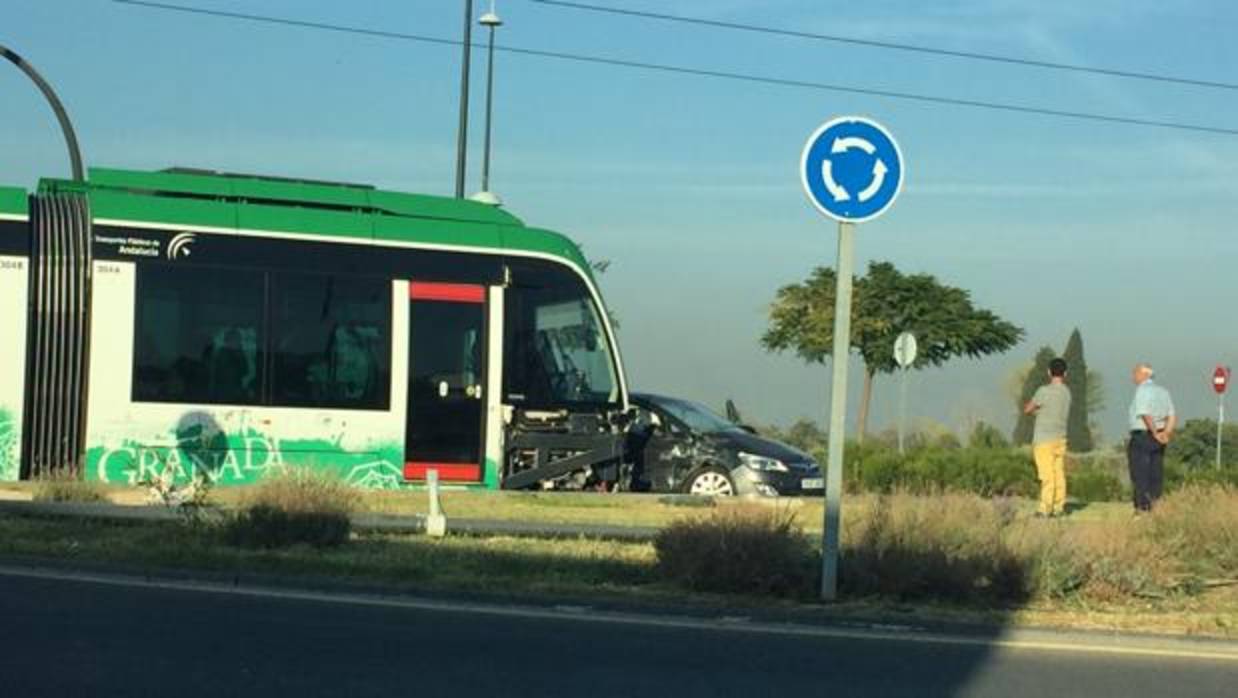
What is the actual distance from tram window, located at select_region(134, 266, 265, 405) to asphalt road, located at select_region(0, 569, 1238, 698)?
8073 millimetres

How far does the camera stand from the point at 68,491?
16.9m

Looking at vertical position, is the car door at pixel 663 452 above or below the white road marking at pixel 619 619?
above

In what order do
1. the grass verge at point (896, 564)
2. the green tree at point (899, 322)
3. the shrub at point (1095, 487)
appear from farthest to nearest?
the green tree at point (899, 322) → the shrub at point (1095, 487) → the grass verge at point (896, 564)

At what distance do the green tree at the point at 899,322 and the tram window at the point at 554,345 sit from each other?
679 inches

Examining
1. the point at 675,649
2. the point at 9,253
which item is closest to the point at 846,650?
the point at 675,649

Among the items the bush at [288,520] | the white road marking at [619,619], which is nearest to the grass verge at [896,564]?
the bush at [288,520]

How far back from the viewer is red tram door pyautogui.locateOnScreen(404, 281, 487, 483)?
64.8 feet

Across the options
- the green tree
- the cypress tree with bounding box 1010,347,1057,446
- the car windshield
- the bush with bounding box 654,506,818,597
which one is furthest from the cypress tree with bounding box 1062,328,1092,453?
the bush with bounding box 654,506,818,597

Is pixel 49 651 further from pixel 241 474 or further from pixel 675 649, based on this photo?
pixel 241 474

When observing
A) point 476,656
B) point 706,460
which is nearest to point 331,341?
point 706,460

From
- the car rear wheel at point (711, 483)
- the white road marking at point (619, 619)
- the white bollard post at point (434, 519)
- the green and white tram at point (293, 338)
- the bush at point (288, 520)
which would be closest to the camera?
the white road marking at point (619, 619)

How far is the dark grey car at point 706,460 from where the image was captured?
20.8 m

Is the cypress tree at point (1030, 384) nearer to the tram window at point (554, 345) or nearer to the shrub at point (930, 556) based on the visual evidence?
the tram window at point (554, 345)

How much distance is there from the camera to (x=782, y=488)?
2078cm
